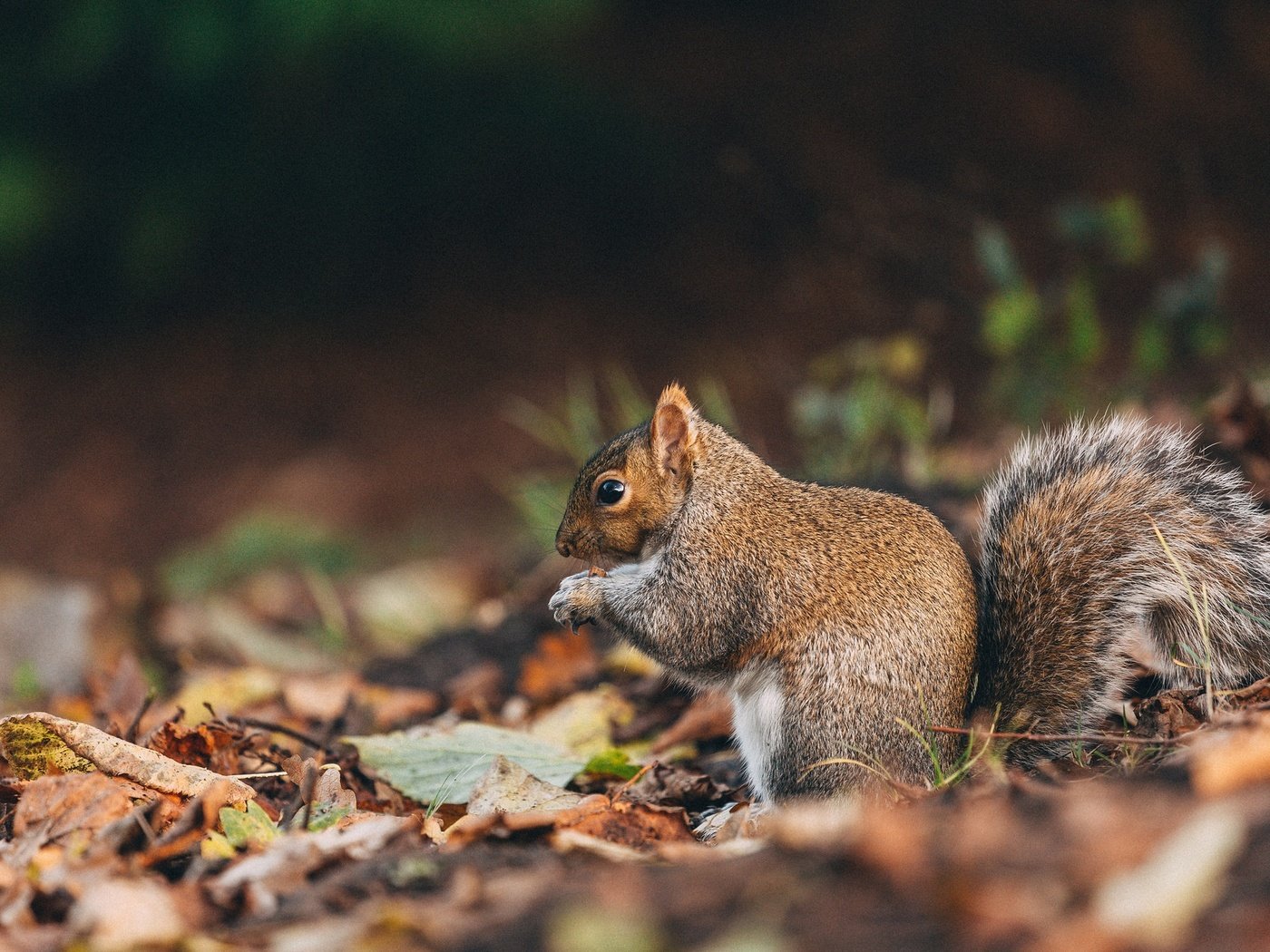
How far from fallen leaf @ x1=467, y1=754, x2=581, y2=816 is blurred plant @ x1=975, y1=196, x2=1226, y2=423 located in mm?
2199

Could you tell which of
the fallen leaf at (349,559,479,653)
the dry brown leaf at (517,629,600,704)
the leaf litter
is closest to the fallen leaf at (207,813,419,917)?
the leaf litter

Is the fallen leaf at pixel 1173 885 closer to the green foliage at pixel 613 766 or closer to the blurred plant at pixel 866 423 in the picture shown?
the green foliage at pixel 613 766

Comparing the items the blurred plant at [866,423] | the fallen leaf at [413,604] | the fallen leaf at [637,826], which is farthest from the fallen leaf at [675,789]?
the fallen leaf at [413,604]

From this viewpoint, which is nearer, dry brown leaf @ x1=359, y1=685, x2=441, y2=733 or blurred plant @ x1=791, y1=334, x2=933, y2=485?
dry brown leaf @ x1=359, y1=685, x2=441, y2=733

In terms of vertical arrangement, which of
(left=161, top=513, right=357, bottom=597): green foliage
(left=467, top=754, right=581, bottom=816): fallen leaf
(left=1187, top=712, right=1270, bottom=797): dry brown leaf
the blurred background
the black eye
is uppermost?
the blurred background

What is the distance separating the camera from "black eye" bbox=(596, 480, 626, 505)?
2.33 meters

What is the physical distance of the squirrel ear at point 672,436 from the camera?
232cm

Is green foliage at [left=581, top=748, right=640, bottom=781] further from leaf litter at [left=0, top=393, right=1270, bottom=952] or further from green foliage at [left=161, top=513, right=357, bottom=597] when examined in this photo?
green foliage at [left=161, top=513, right=357, bottom=597]

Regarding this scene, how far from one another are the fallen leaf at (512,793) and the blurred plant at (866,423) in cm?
174

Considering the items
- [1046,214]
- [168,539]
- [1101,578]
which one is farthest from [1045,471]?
[168,539]

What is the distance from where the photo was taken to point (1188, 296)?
12.1 feet

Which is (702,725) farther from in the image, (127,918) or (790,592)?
(127,918)

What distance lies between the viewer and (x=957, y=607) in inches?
80.6

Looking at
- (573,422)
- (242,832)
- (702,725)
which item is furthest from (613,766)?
(573,422)
